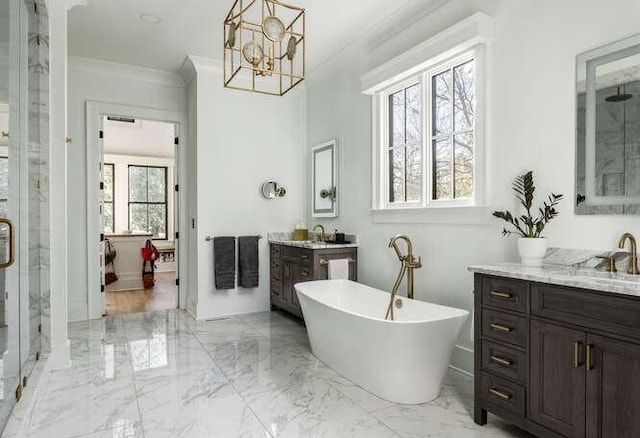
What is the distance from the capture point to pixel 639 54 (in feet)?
6.58

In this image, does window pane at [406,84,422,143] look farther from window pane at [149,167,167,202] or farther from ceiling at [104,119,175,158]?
window pane at [149,167,167,202]

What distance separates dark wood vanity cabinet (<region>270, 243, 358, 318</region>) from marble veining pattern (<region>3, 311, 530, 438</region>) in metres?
0.74

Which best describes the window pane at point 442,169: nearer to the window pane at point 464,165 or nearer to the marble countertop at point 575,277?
the window pane at point 464,165

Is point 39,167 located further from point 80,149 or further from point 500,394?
A: point 500,394

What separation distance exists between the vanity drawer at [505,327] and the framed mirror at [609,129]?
0.75 metres

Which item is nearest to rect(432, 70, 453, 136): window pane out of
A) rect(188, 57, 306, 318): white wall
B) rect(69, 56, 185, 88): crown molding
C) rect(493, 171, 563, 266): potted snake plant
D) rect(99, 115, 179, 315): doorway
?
rect(493, 171, 563, 266): potted snake plant

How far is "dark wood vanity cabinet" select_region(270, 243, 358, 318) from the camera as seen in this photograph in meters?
4.16

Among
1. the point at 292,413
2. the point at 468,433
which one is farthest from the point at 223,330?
the point at 468,433

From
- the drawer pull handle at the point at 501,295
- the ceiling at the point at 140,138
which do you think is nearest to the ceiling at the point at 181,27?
the ceiling at the point at 140,138

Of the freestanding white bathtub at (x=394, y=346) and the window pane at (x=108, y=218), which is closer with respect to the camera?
the freestanding white bathtub at (x=394, y=346)

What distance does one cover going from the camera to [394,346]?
8.10 feet

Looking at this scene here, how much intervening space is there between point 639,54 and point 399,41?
1989 mm

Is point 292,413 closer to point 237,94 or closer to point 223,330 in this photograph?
point 223,330

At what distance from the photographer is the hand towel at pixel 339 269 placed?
4.09 meters
